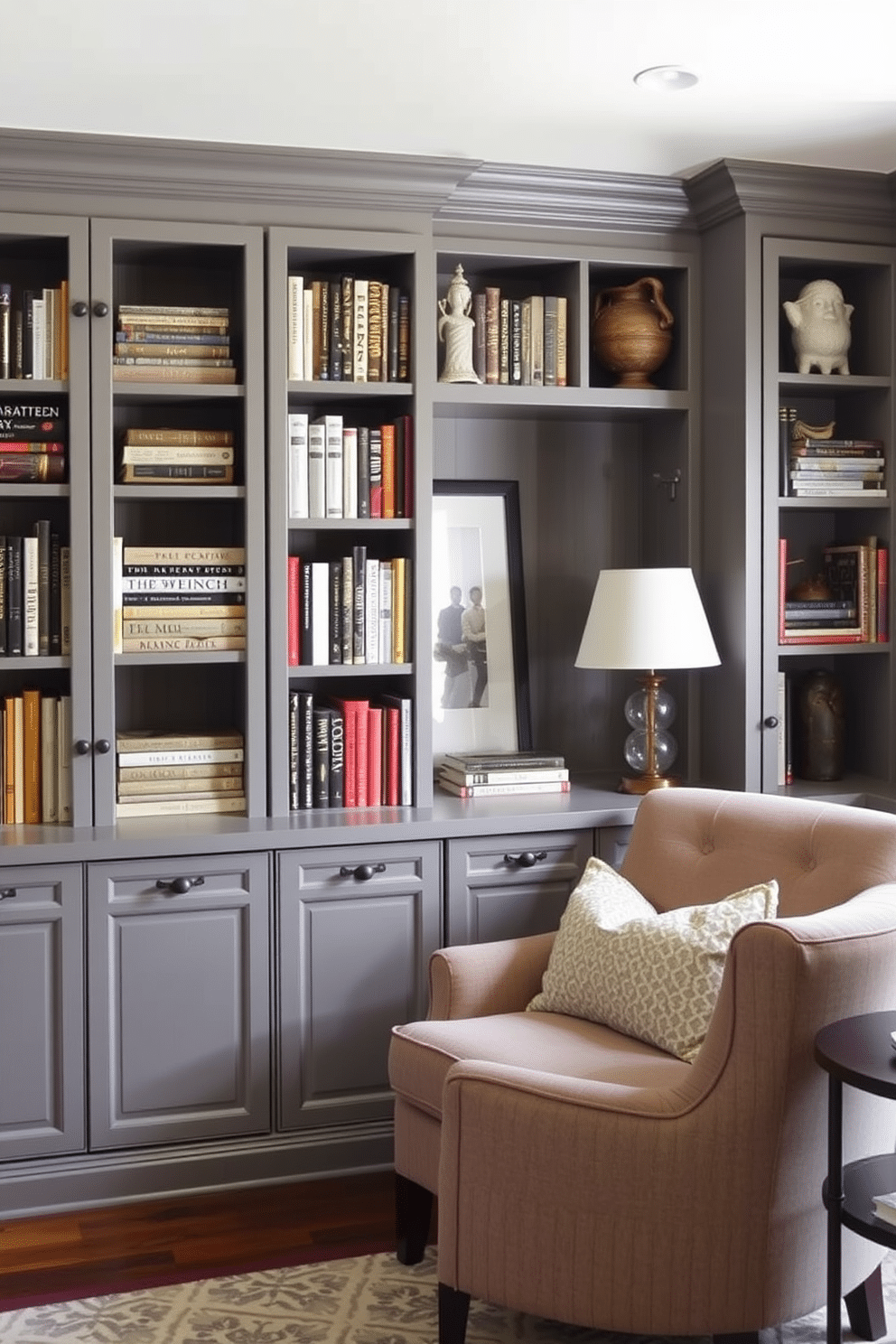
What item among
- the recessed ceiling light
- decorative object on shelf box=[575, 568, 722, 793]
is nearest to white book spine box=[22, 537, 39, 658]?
decorative object on shelf box=[575, 568, 722, 793]

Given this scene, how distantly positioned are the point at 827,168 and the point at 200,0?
1.69 m

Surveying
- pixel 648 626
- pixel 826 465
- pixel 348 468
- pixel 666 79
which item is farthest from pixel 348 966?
pixel 666 79

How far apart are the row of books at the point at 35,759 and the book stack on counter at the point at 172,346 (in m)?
0.78

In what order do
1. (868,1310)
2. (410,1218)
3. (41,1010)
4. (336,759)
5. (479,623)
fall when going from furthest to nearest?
1. (479,623)
2. (336,759)
3. (41,1010)
4. (410,1218)
5. (868,1310)

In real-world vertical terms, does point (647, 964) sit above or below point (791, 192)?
below

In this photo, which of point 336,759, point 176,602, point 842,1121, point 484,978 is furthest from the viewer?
point 336,759

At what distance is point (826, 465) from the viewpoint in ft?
12.1

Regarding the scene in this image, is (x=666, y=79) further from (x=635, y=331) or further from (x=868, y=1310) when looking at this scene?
(x=868, y=1310)

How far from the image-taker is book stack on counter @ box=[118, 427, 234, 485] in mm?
3324

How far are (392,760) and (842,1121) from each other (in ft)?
5.09

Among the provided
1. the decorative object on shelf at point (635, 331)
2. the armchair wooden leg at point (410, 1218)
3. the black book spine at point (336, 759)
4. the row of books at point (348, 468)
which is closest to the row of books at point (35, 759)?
the black book spine at point (336, 759)

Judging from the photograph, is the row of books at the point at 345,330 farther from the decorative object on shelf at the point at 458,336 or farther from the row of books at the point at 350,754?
the row of books at the point at 350,754

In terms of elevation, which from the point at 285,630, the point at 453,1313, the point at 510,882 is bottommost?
the point at 453,1313

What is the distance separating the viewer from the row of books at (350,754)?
3.44 metres
